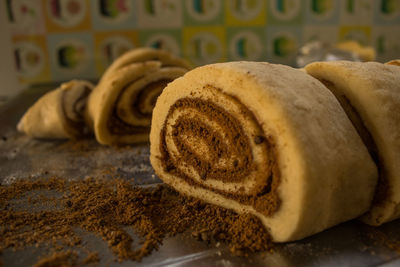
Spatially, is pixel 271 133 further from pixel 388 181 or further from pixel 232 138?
pixel 388 181

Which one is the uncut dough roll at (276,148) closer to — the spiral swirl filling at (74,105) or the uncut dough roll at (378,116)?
the uncut dough roll at (378,116)

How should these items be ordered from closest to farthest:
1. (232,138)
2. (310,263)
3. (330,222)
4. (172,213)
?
(310,263) < (330,222) < (232,138) < (172,213)

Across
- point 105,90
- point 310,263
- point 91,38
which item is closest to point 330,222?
point 310,263

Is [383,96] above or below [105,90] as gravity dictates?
above

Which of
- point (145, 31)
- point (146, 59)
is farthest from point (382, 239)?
point (145, 31)

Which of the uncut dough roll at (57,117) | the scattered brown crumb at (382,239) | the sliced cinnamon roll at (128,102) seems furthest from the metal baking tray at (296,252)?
the uncut dough roll at (57,117)

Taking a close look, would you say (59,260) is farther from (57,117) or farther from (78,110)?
(78,110)

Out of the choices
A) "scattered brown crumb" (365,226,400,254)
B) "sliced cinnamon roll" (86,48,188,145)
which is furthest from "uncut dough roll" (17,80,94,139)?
"scattered brown crumb" (365,226,400,254)

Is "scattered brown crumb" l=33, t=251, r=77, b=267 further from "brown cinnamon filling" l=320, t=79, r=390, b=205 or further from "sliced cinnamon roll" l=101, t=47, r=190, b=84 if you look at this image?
"sliced cinnamon roll" l=101, t=47, r=190, b=84
